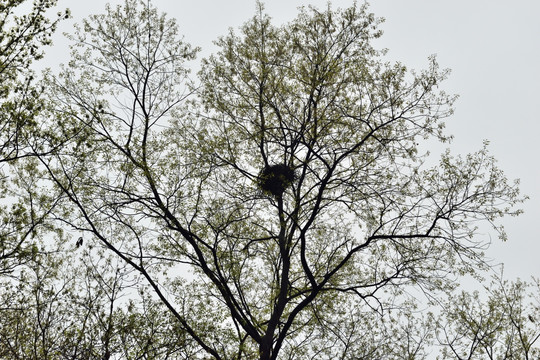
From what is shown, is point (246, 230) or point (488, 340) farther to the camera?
point (488, 340)

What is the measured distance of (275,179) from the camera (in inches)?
379

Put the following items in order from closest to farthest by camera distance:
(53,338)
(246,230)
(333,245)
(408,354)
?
(53,338), (246,230), (333,245), (408,354)

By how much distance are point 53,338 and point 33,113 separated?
215 inches

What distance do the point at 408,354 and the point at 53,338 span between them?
875 centimetres

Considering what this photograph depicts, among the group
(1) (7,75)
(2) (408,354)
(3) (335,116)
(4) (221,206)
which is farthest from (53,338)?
(2) (408,354)

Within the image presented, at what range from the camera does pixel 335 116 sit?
31.8 ft

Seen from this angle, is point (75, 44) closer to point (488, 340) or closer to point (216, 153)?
point (216, 153)

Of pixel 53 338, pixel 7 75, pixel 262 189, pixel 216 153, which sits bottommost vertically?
pixel 53 338

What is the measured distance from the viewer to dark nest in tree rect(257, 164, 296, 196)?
961 cm

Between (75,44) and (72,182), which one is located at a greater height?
(75,44)

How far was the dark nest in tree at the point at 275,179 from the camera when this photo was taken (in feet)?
31.5

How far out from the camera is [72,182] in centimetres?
889

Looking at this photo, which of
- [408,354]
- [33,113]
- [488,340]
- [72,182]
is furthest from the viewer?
[488,340]

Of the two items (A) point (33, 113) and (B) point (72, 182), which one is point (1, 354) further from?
(A) point (33, 113)
